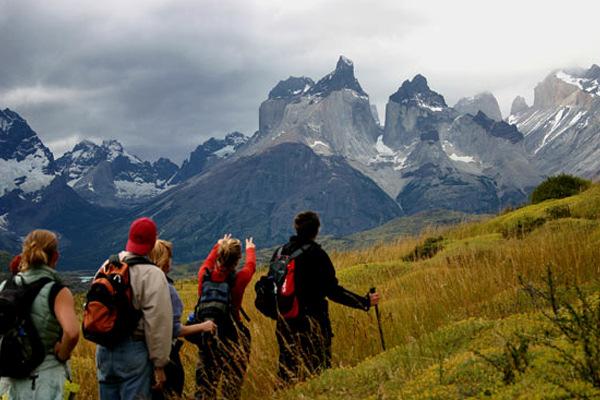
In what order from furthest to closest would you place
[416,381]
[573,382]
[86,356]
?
1. [86,356]
2. [416,381]
3. [573,382]

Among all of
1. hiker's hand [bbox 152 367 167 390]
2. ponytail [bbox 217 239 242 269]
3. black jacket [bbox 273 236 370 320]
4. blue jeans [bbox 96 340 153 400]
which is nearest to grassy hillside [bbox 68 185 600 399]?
black jacket [bbox 273 236 370 320]

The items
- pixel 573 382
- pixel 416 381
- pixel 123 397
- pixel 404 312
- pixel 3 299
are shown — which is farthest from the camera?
pixel 404 312

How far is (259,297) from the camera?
8.34 m

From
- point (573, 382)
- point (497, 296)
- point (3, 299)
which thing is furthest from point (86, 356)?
point (573, 382)

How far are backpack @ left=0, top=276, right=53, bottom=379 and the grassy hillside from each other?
278 centimetres

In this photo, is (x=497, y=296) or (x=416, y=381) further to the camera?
(x=497, y=296)

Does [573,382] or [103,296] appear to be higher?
[103,296]

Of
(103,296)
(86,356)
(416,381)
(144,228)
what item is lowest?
(86,356)

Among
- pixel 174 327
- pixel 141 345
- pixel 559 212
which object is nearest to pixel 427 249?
pixel 559 212

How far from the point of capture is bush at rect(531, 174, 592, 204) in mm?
24906

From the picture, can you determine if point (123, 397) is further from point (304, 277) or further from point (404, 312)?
point (404, 312)

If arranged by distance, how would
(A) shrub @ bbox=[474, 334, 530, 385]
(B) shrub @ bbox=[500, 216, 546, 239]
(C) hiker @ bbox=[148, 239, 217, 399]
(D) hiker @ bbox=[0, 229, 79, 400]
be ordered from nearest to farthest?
1. (A) shrub @ bbox=[474, 334, 530, 385]
2. (D) hiker @ bbox=[0, 229, 79, 400]
3. (C) hiker @ bbox=[148, 239, 217, 399]
4. (B) shrub @ bbox=[500, 216, 546, 239]

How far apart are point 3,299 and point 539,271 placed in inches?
331

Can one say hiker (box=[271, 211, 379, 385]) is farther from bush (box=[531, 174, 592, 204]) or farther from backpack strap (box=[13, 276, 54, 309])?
bush (box=[531, 174, 592, 204])
